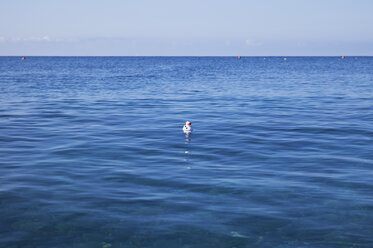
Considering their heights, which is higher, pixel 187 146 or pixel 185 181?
pixel 187 146

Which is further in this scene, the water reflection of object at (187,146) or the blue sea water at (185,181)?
the water reflection of object at (187,146)

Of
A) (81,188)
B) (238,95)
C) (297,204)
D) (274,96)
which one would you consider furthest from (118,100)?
(297,204)

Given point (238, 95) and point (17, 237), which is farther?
point (238, 95)

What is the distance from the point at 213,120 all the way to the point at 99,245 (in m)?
18.1

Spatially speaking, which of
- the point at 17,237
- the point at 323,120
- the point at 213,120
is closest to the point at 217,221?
the point at 17,237

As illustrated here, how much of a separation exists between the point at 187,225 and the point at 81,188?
15.0 feet

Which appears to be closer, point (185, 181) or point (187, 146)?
point (185, 181)

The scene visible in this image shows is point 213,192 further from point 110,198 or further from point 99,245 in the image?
point 99,245

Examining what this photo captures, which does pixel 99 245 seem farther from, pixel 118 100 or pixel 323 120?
pixel 118 100

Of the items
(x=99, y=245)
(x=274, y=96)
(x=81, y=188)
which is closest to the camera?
(x=99, y=245)

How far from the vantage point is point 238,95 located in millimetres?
43031

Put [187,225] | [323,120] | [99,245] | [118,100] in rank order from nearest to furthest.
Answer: [99,245]
[187,225]
[323,120]
[118,100]

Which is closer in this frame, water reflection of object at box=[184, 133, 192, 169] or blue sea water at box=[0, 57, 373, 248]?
blue sea water at box=[0, 57, 373, 248]

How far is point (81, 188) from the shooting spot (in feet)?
42.4
